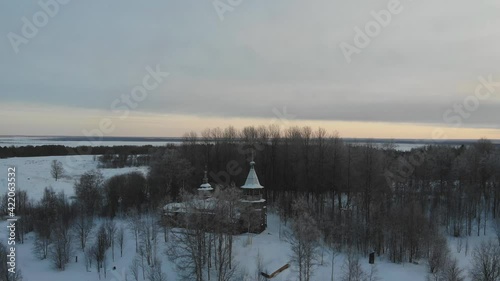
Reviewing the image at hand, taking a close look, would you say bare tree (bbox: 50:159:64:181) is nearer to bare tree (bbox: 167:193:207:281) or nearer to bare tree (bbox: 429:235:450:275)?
bare tree (bbox: 167:193:207:281)

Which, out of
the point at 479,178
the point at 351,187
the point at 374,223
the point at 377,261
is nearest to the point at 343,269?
the point at 377,261

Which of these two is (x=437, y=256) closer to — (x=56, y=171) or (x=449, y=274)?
(x=449, y=274)

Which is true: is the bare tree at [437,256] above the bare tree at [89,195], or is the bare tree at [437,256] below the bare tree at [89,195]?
below

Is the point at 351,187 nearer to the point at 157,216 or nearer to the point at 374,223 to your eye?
the point at 374,223

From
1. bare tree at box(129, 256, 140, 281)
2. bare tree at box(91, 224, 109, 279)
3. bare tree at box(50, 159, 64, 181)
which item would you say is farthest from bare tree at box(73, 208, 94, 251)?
bare tree at box(50, 159, 64, 181)

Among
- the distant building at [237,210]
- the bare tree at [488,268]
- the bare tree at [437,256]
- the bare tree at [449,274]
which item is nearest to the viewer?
the bare tree at [449,274]

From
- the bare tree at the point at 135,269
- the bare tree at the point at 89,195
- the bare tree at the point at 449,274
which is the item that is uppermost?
the bare tree at the point at 89,195

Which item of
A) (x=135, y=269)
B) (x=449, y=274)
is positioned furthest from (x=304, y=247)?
(x=135, y=269)

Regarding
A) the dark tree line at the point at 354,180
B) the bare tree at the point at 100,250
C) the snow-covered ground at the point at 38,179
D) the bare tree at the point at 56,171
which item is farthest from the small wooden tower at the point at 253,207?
the bare tree at the point at 56,171

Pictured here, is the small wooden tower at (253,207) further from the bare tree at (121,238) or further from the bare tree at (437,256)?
the bare tree at (437,256)
